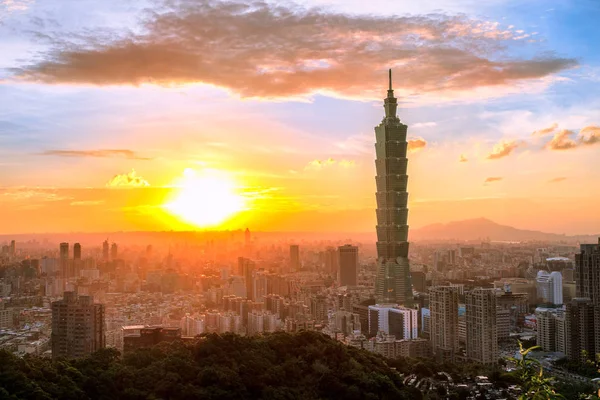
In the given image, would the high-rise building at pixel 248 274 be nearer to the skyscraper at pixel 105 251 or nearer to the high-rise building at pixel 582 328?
the skyscraper at pixel 105 251

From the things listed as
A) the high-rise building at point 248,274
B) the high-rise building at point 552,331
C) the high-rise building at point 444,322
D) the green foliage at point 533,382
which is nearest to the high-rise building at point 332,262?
the high-rise building at point 248,274

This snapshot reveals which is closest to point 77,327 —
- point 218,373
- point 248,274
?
point 218,373

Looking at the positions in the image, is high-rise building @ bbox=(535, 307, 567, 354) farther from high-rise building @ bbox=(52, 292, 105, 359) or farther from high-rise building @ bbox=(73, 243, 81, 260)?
high-rise building @ bbox=(73, 243, 81, 260)

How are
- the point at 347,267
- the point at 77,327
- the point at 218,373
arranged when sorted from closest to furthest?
1. the point at 218,373
2. the point at 77,327
3. the point at 347,267

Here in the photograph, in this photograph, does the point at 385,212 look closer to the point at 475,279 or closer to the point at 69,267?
the point at 475,279

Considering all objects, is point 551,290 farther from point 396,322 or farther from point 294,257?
point 294,257

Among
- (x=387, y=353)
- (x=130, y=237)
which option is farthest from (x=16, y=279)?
(x=387, y=353)
